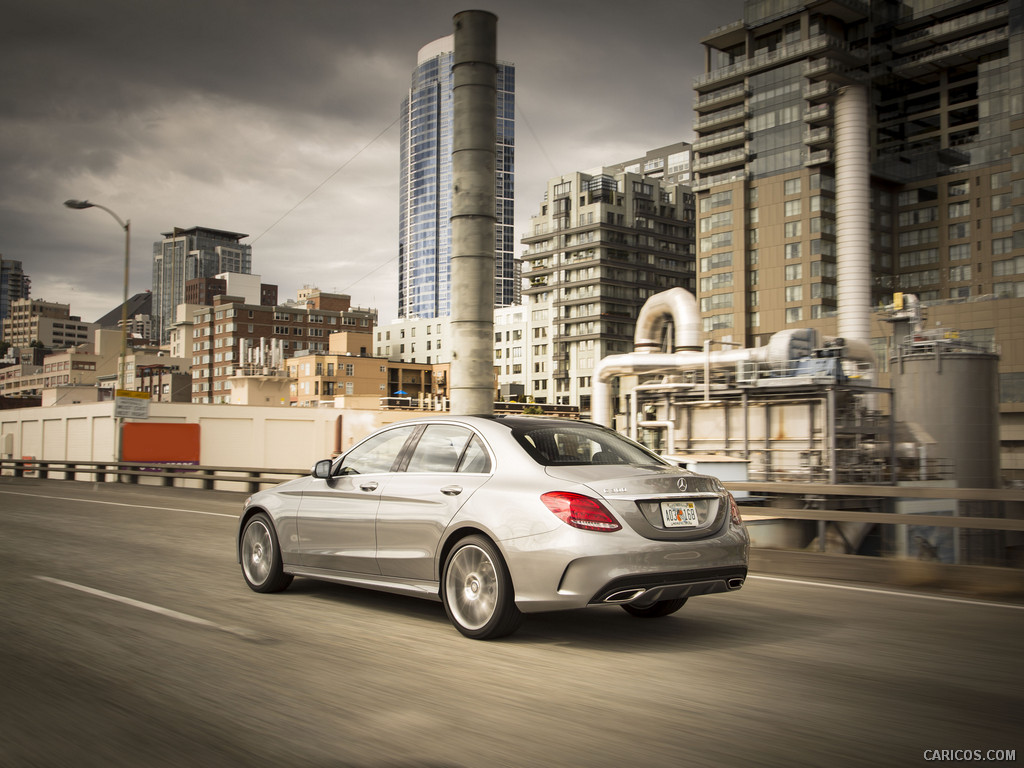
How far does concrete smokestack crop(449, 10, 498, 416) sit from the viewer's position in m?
24.5

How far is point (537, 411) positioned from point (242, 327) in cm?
6347

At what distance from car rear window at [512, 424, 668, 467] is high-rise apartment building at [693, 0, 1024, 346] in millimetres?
82165

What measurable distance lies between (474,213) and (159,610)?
18.5m

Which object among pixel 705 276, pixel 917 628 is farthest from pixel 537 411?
pixel 917 628

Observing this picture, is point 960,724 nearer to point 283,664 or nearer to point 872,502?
point 283,664

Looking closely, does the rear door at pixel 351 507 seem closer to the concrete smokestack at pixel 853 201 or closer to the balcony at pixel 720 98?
the concrete smokestack at pixel 853 201

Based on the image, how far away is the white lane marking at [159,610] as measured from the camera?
20.7ft

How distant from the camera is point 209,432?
59531mm

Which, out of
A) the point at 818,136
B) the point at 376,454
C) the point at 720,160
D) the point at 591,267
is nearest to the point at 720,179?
the point at 720,160

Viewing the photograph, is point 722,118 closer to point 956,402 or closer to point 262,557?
point 956,402

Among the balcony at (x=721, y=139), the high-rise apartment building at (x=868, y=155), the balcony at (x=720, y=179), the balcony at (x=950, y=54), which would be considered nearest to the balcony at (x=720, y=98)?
the high-rise apartment building at (x=868, y=155)

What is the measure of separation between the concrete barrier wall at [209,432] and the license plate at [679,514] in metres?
39.0

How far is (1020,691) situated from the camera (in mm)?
4973

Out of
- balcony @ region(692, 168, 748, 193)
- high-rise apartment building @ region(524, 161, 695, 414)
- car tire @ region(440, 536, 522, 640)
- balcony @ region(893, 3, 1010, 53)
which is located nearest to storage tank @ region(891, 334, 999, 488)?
balcony @ region(692, 168, 748, 193)
